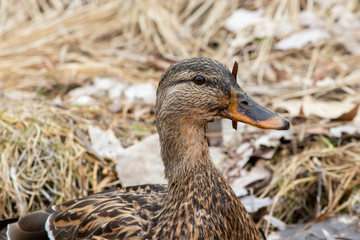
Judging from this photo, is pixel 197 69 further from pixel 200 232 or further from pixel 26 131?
pixel 26 131

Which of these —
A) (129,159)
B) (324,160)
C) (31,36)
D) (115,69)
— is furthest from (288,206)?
(31,36)

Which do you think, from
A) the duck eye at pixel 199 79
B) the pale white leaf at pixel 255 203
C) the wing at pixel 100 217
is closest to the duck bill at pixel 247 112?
the duck eye at pixel 199 79

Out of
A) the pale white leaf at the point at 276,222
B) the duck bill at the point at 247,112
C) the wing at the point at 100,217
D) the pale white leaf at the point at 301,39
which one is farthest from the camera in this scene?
the pale white leaf at the point at 301,39

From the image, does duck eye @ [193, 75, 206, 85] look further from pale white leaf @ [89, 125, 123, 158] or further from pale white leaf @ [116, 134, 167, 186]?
pale white leaf @ [89, 125, 123, 158]

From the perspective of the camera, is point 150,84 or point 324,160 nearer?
point 324,160

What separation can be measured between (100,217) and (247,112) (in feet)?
3.25

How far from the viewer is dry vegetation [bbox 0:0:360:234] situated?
3.93m

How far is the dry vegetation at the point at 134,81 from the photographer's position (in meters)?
3.93

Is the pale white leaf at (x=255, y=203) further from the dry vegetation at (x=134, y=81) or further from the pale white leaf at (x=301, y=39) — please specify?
the pale white leaf at (x=301, y=39)

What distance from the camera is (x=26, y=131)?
4.17m

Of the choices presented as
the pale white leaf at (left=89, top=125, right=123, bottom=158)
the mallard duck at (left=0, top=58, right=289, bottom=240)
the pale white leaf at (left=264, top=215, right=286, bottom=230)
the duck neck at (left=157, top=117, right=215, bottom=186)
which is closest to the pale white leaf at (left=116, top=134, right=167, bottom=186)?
the pale white leaf at (left=89, top=125, right=123, bottom=158)

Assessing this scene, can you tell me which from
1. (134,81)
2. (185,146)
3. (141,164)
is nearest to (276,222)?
(141,164)

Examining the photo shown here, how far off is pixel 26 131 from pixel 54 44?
216 centimetres

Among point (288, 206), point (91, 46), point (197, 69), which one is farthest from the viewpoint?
point (91, 46)
